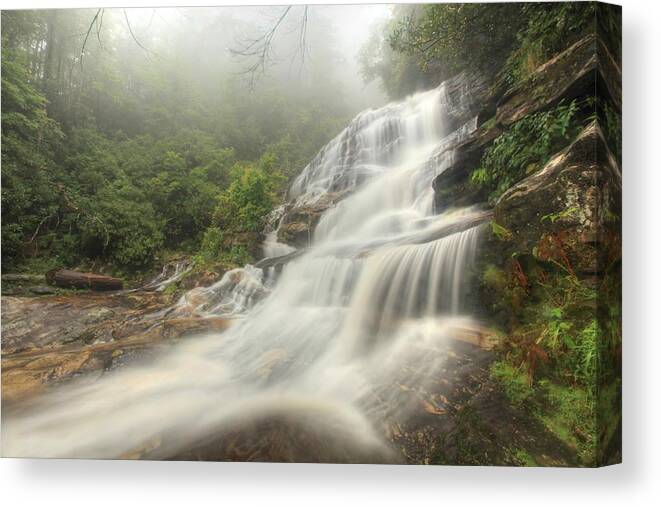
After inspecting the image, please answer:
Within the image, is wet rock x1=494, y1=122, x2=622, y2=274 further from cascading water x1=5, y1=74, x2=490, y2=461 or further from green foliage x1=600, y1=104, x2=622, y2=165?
cascading water x1=5, y1=74, x2=490, y2=461

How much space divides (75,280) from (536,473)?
3383 millimetres

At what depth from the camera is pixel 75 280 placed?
2.65m

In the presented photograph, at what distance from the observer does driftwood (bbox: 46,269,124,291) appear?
104 inches

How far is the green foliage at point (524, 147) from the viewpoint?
229cm

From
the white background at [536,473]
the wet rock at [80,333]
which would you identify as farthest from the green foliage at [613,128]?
the wet rock at [80,333]

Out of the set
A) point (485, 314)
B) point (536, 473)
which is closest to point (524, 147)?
point (485, 314)

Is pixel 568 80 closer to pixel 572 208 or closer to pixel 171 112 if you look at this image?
pixel 572 208

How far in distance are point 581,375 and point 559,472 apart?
0.68 m

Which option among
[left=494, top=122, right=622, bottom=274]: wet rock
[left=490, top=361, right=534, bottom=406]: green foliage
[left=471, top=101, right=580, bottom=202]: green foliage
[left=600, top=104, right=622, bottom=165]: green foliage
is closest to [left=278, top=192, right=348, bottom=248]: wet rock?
[left=471, top=101, right=580, bottom=202]: green foliage

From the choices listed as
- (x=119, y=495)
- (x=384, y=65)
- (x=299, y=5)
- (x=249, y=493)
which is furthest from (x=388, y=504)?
(x=299, y=5)

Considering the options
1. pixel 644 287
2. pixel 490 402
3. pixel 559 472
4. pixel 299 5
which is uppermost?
pixel 299 5

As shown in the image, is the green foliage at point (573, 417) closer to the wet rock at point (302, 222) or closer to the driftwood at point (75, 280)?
the wet rock at point (302, 222)

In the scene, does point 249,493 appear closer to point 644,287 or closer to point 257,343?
point 257,343

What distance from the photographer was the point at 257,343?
2566 millimetres
